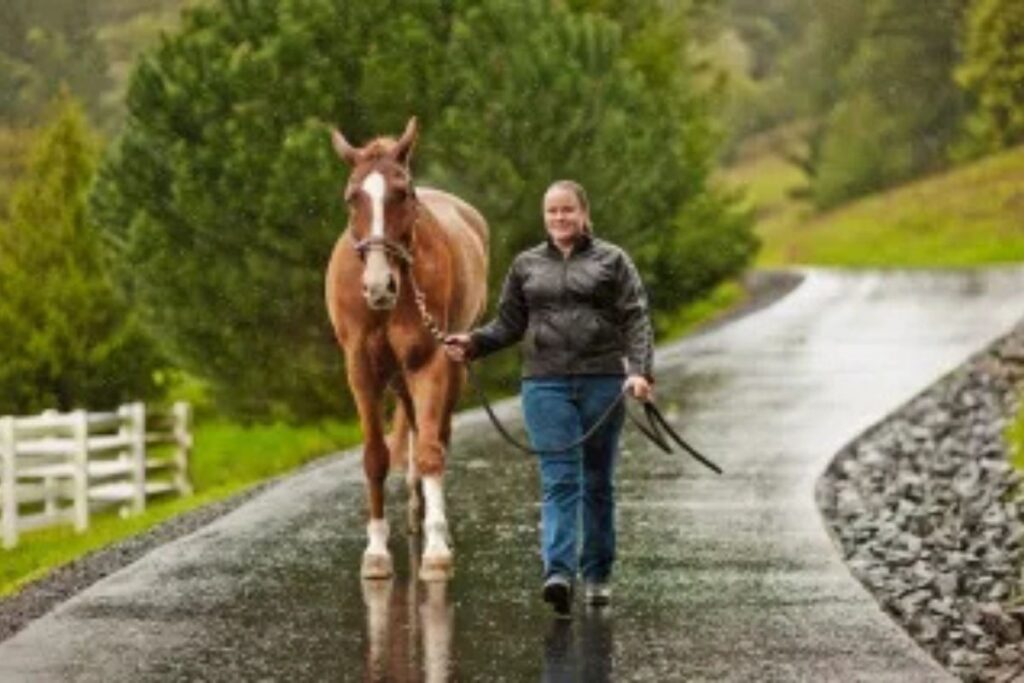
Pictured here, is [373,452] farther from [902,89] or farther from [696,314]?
[902,89]

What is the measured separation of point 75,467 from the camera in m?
24.1

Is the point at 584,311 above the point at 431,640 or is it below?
above

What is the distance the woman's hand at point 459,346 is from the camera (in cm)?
1026

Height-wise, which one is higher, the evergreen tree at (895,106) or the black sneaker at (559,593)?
the evergreen tree at (895,106)

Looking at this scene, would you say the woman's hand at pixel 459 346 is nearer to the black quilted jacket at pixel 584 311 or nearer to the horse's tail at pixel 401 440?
the black quilted jacket at pixel 584 311

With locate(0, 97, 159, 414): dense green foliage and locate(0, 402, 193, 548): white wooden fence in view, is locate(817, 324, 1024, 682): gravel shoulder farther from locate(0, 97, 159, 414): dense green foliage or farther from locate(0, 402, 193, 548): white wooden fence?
locate(0, 97, 159, 414): dense green foliage

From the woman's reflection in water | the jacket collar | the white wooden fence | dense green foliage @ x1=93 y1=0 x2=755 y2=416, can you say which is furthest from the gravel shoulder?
the white wooden fence

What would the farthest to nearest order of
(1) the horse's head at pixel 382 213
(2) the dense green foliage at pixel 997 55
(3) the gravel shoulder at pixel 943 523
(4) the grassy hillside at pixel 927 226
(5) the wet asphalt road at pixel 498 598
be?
(2) the dense green foliage at pixel 997 55
(4) the grassy hillside at pixel 927 226
(3) the gravel shoulder at pixel 943 523
(1) the horse's head at pixel 382 213
(5) the wet asphalt road at pixel 498 598

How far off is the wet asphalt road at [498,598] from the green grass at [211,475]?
301 centimetres

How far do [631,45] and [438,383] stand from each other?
81.5ft

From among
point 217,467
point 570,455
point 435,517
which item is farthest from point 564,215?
point 217,467

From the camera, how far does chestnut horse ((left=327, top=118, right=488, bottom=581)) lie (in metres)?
10.5

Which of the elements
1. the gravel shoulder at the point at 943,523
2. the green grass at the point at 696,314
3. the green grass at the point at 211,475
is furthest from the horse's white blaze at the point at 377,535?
the green grass at the point at 696,314

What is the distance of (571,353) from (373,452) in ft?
6.17
